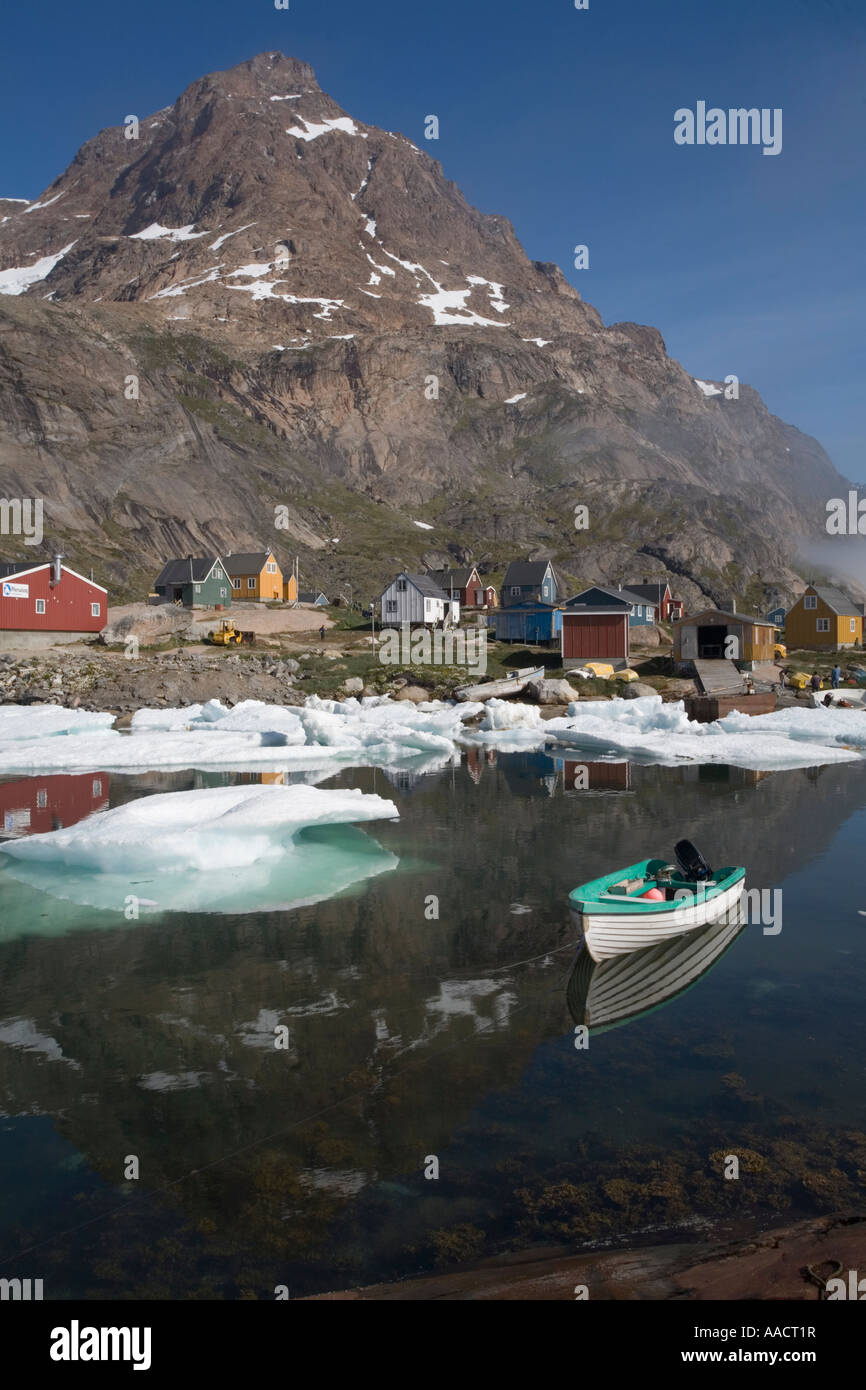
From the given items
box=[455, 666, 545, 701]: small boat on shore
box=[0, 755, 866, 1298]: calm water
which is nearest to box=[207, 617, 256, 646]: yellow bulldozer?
box=[455, 666, 545, 701]: small boat on shore

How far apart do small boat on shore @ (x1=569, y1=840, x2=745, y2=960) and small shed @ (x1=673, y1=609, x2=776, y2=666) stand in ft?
142

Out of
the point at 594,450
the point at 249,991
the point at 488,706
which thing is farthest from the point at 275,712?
the point at 594,450

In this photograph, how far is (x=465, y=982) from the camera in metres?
13.1

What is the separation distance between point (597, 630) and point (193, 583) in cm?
4351

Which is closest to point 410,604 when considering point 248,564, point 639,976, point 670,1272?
point 248,564

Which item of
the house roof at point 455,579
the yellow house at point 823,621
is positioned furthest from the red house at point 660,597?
the house roof at point 455,579

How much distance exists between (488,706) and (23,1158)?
36.4 metres

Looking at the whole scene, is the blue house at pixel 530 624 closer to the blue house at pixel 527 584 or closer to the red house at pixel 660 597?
the blue house at pixel 527 584

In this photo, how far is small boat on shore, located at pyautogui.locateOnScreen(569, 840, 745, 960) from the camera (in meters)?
13.0

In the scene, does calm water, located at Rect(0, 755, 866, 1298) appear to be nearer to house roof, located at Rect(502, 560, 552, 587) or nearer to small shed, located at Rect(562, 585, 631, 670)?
small shed, located at Rect(562, 585, 631, 670)

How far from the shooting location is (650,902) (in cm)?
1332

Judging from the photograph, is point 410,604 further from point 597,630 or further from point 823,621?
point 823,621

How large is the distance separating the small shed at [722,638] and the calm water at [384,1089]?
4015 centimetres
